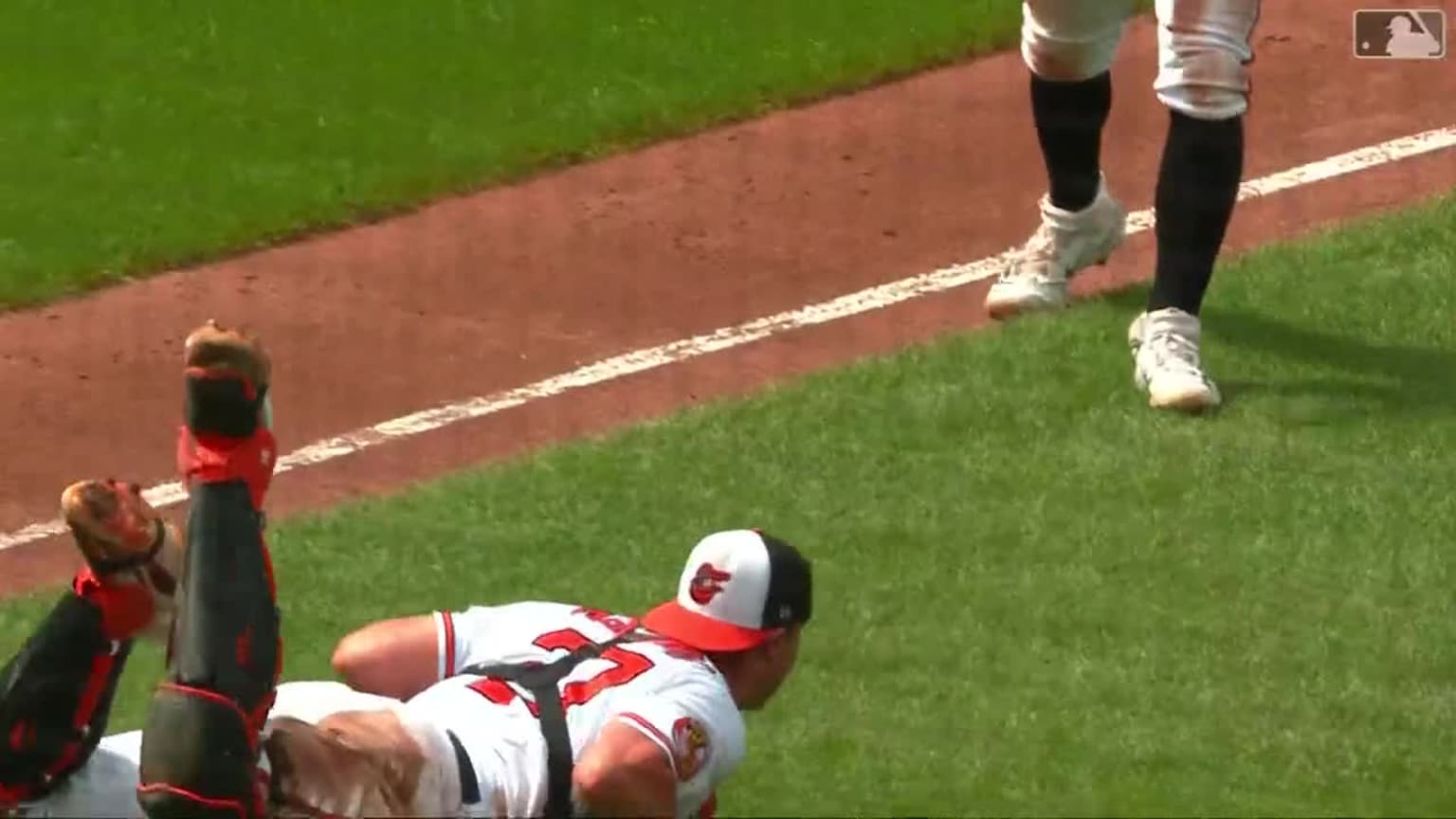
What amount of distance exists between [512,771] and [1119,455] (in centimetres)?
222

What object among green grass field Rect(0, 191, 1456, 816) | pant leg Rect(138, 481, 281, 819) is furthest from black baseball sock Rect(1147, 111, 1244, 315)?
pant leg Rect(138, 481, 281, 819)

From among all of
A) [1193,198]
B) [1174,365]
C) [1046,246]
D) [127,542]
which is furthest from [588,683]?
[1046,246]

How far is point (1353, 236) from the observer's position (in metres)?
7.42

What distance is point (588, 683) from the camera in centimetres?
435

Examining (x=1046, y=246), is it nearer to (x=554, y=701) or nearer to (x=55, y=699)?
(x=554, y=701)

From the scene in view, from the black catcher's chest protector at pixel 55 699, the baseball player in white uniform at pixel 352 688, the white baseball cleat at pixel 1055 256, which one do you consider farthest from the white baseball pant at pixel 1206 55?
the black catcher's chest protector at pixel 55 699

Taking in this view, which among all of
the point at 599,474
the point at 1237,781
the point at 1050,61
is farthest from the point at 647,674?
the point at 1050,61

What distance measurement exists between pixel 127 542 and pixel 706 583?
0.84 m

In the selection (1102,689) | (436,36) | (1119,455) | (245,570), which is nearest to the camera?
(245,570)

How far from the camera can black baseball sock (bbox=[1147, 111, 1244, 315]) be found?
21.0ft

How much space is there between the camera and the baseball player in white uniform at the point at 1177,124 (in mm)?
6309

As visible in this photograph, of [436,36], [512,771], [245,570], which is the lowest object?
[436,36]

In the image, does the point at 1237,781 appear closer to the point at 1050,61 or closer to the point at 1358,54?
the point at 1050,61

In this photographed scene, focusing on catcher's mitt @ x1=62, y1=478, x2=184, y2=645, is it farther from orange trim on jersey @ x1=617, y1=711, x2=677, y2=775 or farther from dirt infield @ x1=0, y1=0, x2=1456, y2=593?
dirt infield @ x1=0, y1=0, x2=1456, y2=593
